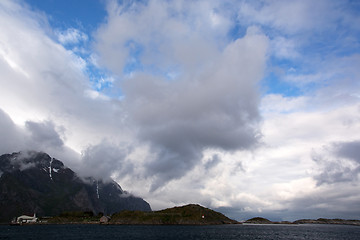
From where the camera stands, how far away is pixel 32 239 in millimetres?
150875

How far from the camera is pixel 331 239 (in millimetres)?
189125

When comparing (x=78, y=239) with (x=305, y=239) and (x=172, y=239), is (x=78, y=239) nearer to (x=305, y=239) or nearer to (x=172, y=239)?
(x=172, y=239)

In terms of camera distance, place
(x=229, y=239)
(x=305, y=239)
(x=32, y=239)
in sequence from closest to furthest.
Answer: (x=32, y=239) → (x=229, y=239) → (x=305, y=239)

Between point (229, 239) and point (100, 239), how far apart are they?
75.2 meters

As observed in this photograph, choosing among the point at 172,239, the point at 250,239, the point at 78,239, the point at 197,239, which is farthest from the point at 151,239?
the point at 250,239

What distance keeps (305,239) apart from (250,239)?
38462 mm

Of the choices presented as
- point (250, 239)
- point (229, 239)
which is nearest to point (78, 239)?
point (229, 239)

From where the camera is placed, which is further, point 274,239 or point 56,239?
point 274,239

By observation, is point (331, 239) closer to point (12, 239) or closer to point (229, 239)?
point (229, 239)

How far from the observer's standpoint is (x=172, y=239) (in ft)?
503

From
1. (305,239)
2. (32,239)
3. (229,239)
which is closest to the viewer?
(32,239)

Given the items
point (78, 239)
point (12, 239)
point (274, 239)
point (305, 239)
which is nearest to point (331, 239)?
point (305, 239)

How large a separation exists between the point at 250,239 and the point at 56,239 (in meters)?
113

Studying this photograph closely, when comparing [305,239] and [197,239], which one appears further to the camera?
[305,239]
